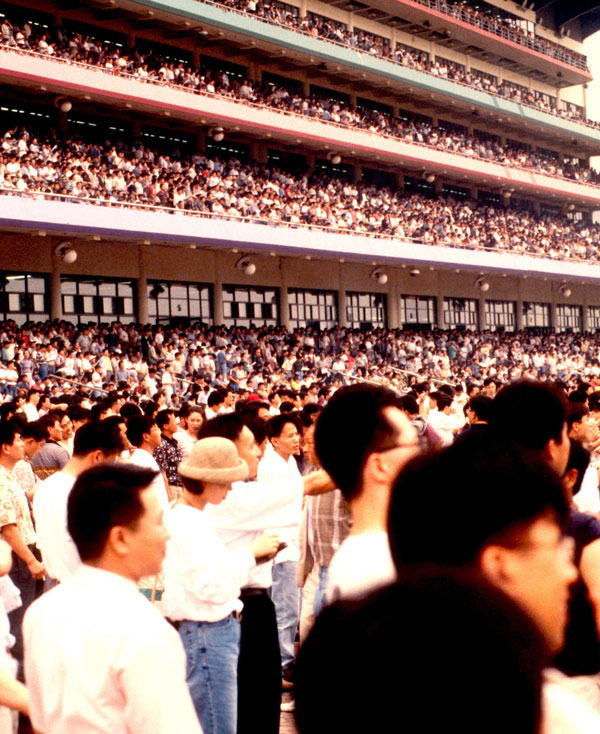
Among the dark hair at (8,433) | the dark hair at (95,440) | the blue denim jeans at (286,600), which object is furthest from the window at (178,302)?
the dark hair at (95,440)

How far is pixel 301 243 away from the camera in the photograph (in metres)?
30.7

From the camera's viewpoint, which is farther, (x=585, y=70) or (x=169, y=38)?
(x=585, y=70)

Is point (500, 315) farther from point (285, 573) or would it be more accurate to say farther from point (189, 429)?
point (285, 573)

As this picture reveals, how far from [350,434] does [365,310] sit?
35676 millimetres

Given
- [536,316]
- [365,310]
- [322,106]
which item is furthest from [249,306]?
[536,316]

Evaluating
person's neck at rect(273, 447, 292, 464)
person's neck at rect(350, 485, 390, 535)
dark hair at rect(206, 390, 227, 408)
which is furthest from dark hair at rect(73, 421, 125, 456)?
dark hair at rect(206, 390, 227, 408)

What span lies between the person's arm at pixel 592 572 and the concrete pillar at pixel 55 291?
26.7 metres

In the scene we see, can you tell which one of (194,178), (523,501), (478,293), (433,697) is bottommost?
(433,697)

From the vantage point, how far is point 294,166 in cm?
3562

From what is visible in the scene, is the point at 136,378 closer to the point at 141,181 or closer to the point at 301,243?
the point at 141,181

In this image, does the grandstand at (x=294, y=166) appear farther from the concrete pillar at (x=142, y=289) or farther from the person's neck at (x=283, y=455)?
the person's neck at (x=283, y=455)

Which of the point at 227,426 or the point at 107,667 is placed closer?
the point at 107,667

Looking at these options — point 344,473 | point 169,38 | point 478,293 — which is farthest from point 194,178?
point 344,473

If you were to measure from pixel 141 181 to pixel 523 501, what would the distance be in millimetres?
26088
